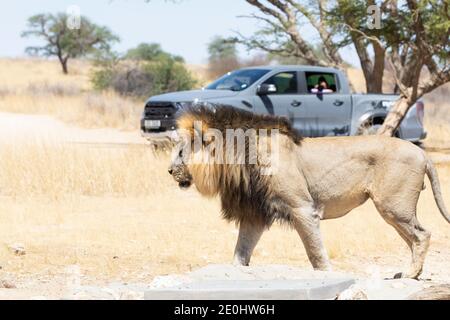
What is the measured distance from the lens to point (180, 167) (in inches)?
267

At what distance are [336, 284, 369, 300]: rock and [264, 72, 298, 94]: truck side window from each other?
39.9ft

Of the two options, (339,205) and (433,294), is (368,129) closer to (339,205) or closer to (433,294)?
(339,205)

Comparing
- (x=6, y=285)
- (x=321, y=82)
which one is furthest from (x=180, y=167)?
(x=321, y=82)

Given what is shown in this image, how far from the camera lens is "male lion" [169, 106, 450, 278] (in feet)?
22.5

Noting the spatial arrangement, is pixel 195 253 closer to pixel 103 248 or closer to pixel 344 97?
pixel 103 248

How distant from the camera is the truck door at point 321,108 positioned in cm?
1753

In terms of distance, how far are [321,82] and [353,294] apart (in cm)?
1318

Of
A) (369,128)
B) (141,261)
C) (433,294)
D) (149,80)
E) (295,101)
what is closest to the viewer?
(433,294)

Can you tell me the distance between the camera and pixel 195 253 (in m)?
9.27

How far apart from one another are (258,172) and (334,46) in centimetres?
1683

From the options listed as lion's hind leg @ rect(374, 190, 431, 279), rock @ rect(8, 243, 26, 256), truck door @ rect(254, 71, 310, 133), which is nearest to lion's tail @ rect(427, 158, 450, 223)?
lion's hind leg @ rect(374, 190, 431, 279)

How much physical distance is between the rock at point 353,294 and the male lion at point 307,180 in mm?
1264

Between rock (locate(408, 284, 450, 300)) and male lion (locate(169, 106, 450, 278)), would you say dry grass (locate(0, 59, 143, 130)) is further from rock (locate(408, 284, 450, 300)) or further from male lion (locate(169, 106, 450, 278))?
rock (locate(408, 284, 450, 300))
